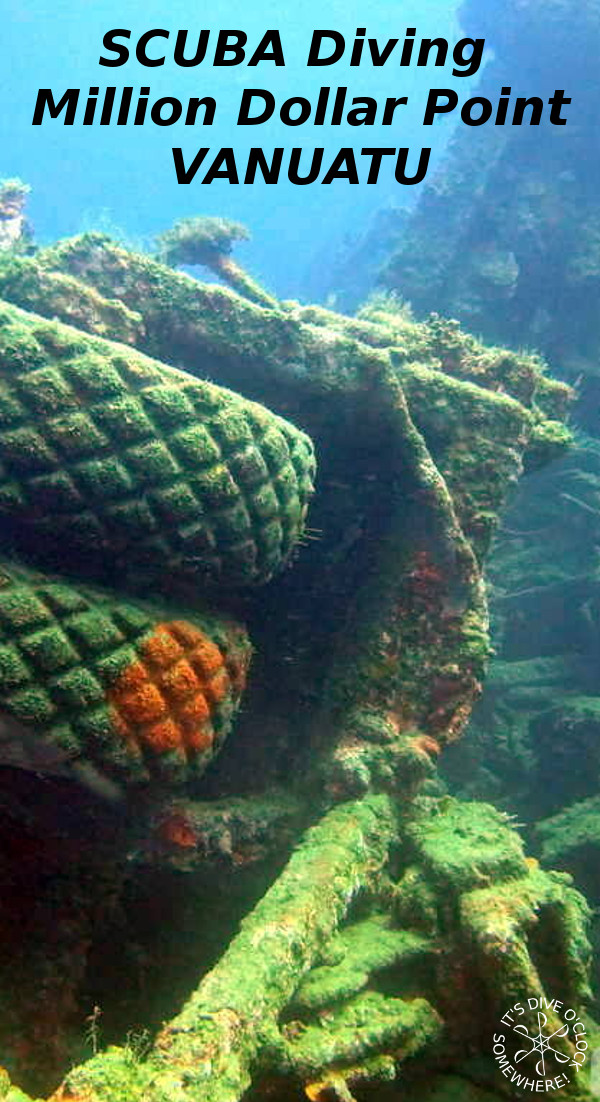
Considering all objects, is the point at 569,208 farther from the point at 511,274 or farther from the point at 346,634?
the point at 346,634

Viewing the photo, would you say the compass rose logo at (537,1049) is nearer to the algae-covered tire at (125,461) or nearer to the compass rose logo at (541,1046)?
the compass rose logo at (541,1046)

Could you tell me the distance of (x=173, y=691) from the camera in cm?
376

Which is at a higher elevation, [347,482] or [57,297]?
[57,297]

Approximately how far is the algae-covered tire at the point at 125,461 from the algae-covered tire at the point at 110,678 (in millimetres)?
326

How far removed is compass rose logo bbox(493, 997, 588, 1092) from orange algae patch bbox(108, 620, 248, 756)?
6.91 feet

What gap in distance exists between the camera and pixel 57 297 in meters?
6.11

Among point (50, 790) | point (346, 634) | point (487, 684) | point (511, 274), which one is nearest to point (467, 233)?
point (511, 274)

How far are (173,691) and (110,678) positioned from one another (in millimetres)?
387

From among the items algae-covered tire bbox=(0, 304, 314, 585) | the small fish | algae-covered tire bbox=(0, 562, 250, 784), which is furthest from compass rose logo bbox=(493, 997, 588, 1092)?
algae-covered tire bbox=(0, 304, 314, 585)

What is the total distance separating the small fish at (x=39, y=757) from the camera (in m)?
3.27

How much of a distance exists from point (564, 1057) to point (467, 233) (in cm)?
2035

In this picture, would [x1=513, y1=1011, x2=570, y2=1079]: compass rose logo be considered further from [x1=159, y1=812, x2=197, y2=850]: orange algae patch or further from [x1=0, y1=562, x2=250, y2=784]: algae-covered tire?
[x1=0, y1=562, x2=250, y2=784]: algae-covered tire

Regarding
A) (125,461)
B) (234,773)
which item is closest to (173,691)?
(125,461)

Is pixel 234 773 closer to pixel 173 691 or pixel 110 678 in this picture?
pixel 173 691
